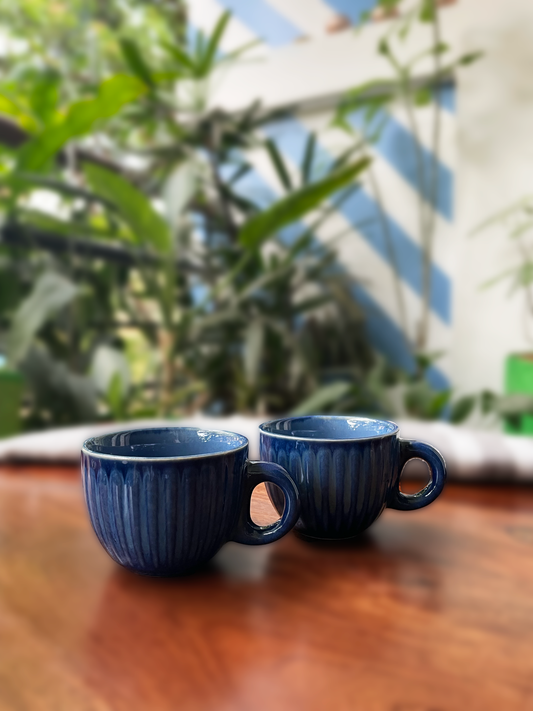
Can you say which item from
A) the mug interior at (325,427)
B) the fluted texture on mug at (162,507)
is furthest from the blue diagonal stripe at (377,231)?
the fluted texture on mug at (162,507)

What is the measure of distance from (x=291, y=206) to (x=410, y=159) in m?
0.71

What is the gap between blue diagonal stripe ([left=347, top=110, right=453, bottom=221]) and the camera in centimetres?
135

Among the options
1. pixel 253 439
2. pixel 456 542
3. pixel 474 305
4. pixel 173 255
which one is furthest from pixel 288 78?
pixel 456 542

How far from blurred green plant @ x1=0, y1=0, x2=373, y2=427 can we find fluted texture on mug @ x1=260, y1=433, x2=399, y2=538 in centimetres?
53

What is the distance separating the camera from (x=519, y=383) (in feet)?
3.45

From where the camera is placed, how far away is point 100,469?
0.77ft

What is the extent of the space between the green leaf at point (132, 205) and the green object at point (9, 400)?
29 centimetres

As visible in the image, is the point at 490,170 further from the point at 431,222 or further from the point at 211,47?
the point at 211,47

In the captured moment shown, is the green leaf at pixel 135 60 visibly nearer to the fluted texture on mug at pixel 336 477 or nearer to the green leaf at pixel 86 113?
the green leaf at pixel 86 113

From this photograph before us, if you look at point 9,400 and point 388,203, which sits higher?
point 388,203

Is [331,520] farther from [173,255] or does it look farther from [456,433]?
[173,255]

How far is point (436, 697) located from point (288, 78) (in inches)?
60.9

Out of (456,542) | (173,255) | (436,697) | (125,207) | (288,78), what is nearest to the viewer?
(436,697)

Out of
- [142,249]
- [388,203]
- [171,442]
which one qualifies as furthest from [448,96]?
[171,442]
